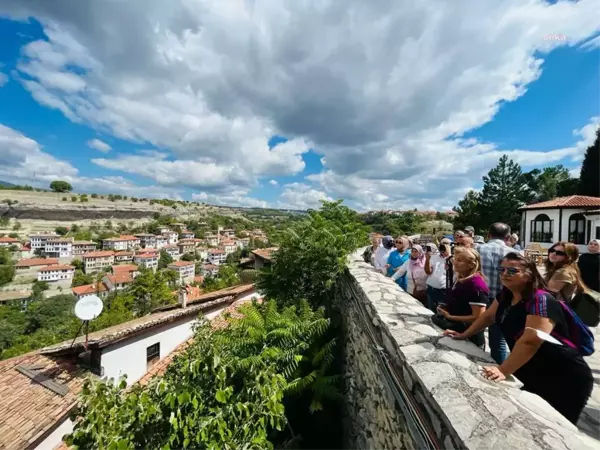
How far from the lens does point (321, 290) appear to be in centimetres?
583

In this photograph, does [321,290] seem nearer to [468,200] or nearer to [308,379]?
[308,379]

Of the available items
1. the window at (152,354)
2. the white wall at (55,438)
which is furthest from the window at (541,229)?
the white wall at (55,438)

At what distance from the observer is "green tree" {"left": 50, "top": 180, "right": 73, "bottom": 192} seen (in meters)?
120

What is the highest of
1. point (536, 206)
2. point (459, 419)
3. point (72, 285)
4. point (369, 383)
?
point (536, 206)

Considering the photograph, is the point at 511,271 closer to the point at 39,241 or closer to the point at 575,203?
the point at 575,203

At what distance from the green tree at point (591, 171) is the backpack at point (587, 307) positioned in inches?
1323

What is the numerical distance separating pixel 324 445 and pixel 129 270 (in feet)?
232

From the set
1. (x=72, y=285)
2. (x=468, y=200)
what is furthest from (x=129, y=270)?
(x=468, y=200)

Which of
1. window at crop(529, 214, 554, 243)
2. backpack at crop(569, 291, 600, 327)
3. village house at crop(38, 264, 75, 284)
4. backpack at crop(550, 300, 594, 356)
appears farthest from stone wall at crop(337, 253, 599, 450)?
village house at crop(38, 264, 75, 284)

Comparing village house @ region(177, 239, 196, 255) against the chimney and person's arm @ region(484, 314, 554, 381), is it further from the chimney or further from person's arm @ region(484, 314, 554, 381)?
person's arm @ region(484, 314, 554, 381)

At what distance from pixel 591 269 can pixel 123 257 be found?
293ft

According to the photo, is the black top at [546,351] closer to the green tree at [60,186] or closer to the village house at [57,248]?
the village house at [57,248]

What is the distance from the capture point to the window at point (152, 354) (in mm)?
9898

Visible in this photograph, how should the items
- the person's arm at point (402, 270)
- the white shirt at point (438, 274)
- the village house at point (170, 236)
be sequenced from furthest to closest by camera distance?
1. the village house at point (170, 236)
2. the person's arm at point (402, 270)
3. the white shirt at point (438, 274)
